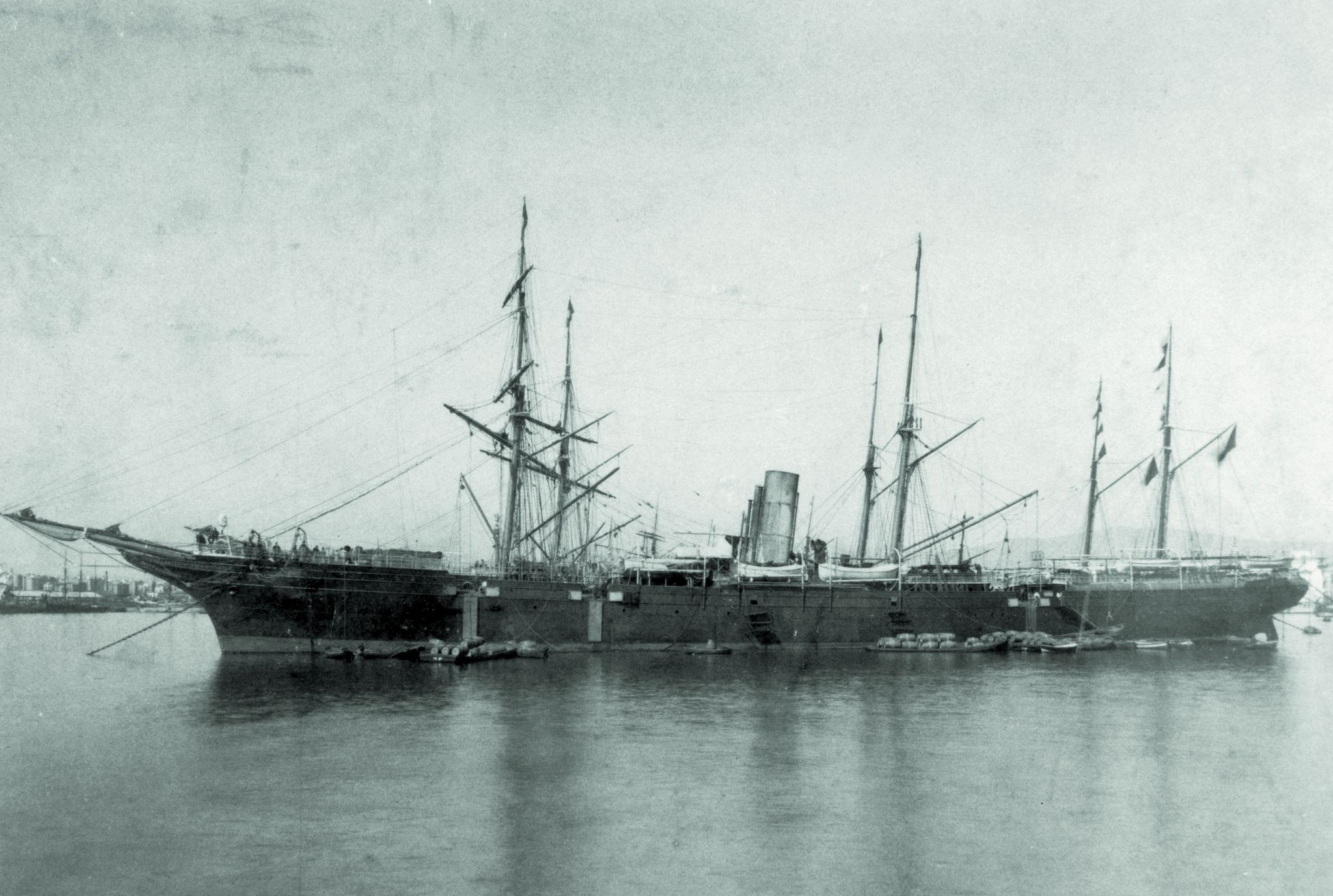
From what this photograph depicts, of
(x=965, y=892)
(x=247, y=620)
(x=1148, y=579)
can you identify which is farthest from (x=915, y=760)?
(x=1148, y=579)

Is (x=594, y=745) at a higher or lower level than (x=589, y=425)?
lower

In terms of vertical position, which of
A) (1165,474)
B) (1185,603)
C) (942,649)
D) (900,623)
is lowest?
(942,649)

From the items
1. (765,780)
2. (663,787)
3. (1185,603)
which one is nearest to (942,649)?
(1185,603)

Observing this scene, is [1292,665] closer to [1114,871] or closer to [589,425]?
[589,425]

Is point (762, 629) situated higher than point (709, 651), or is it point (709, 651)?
point (762, 629)

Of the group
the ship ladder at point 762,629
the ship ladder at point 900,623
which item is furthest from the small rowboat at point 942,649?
the ship ladder at point 762,629

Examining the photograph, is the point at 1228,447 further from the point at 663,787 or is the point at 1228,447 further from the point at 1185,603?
the point at 663,787
